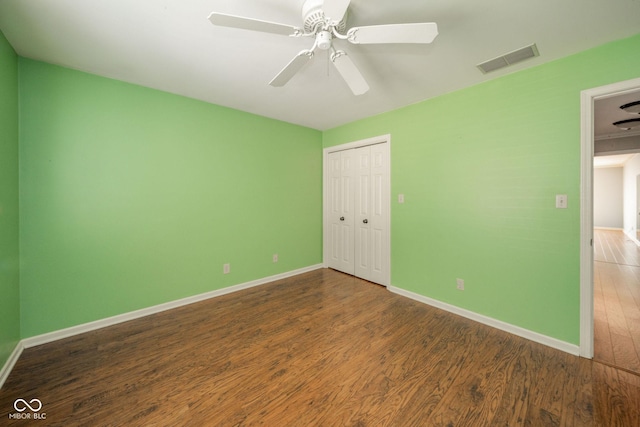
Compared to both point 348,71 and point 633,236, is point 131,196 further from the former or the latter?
point 633,236

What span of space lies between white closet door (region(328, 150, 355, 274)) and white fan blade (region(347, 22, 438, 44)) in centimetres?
242

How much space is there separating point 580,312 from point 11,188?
4.69 metres

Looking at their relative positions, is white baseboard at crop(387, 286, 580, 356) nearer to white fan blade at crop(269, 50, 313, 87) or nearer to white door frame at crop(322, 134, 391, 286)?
white door frame at crop(322, 134, 391, 286)

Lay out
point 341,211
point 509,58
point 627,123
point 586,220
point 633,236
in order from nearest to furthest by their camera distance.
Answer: point 586,220
point 509,58
point 627,123
point 341,211
point 633,236

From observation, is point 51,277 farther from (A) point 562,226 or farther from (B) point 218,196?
(A) point 562,226

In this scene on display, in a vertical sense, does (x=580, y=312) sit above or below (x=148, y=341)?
above

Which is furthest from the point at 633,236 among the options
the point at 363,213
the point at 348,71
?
the point at 348,71

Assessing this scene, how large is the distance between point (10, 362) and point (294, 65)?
3.06m

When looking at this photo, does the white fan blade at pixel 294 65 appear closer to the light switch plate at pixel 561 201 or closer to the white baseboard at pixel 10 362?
the light switch plate at pixel 561 201

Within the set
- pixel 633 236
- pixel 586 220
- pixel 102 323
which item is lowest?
pixel 102 323

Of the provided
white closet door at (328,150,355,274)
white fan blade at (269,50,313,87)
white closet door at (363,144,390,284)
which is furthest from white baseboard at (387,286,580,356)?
white fan blade at (269,50,313,87)

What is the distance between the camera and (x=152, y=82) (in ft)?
8.05

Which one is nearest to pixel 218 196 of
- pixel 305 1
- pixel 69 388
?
pixel 69 388

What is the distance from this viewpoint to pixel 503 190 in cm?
232
